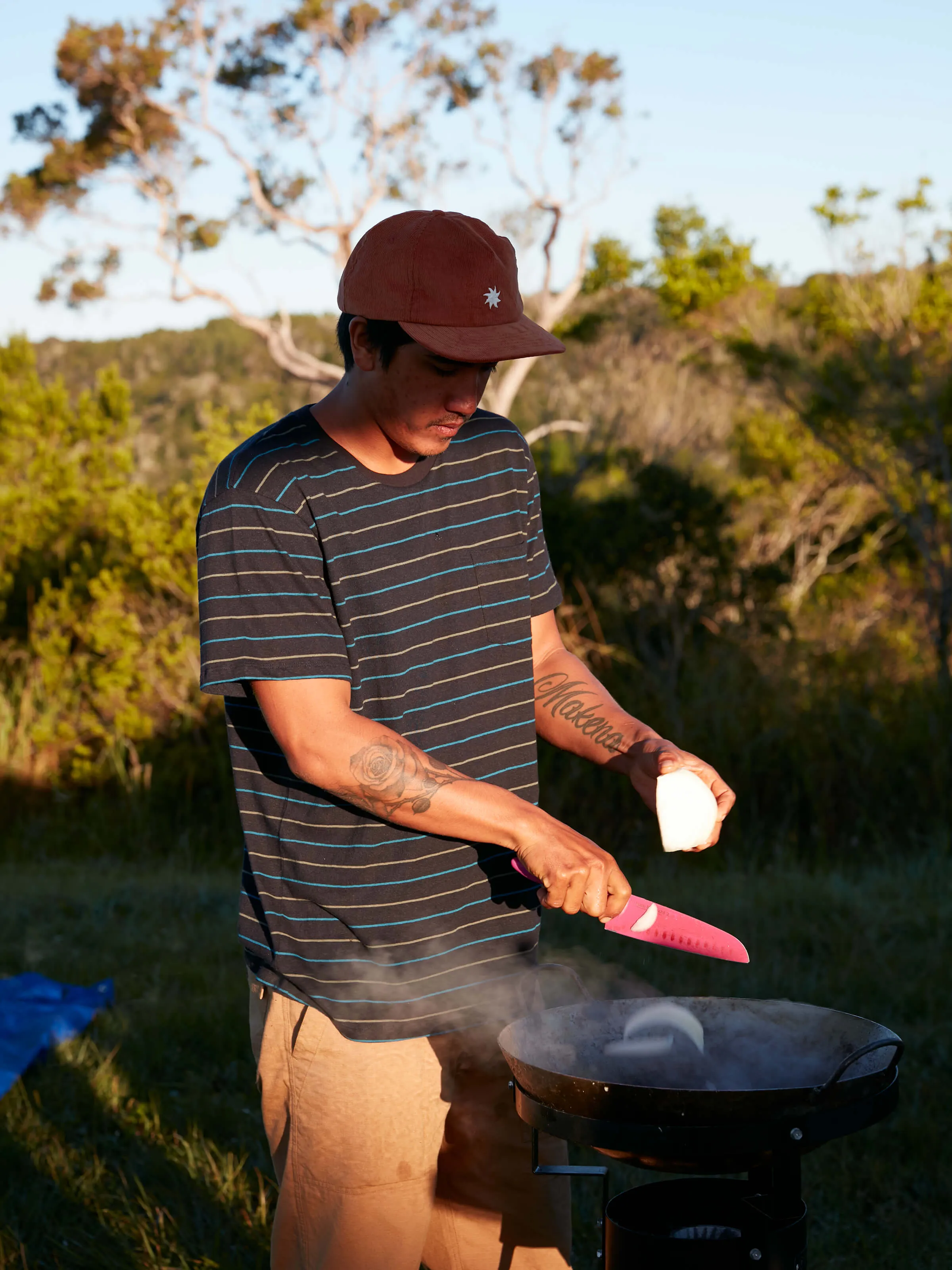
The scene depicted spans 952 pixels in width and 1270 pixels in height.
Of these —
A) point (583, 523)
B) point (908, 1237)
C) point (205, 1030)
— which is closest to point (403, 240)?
point (908, 1237)

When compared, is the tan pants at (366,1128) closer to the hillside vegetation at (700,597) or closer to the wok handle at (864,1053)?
the wok handle at (864,1053)

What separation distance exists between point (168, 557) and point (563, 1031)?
8290mm

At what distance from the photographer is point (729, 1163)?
1700 millimetres

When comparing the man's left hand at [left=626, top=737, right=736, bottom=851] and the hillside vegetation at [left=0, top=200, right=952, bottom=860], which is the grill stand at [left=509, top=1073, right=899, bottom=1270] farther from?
the hillside vegetation at [left=0, top=200, right=952, bottom=860]

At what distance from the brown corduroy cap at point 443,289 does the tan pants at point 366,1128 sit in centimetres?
108

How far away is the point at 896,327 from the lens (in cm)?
1373

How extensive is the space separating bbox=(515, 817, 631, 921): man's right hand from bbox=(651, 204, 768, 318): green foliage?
22.5 m

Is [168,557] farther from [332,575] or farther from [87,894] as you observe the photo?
[332,575]

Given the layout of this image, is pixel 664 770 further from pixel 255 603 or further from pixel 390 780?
pixel 255 603

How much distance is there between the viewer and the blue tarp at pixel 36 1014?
408 cm

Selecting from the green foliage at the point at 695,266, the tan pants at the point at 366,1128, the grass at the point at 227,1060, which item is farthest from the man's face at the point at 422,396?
the green foliage at the point at 695,266

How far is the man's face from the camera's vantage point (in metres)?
1.98

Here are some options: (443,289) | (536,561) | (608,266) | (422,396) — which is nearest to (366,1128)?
(536,561)

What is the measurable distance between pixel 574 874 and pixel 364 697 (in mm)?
470
